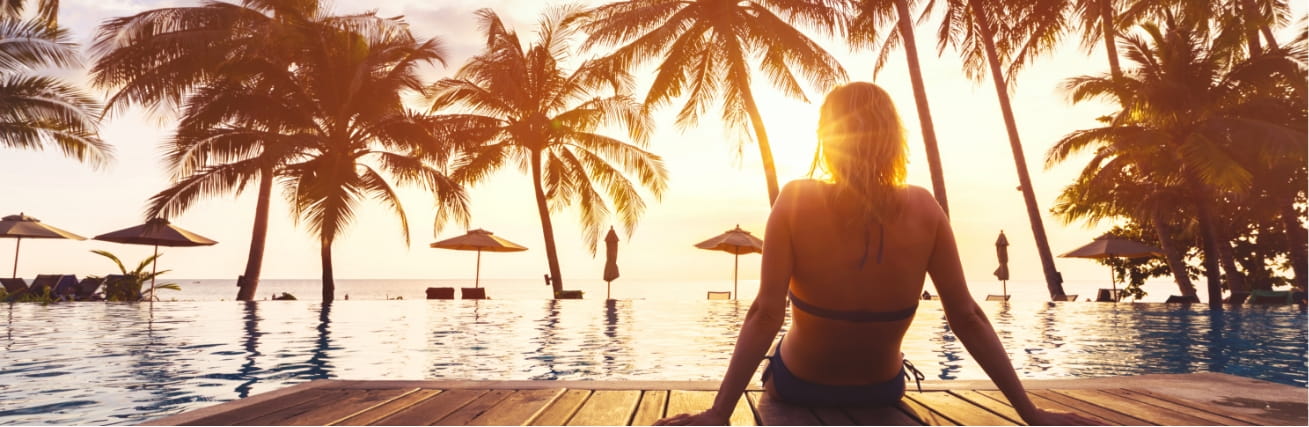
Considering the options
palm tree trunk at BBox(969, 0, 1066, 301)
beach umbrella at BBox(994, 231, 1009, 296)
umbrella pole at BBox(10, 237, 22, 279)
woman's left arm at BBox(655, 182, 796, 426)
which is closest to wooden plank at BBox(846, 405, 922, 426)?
woman's left arm at BBox(655, 182, 796, 426)

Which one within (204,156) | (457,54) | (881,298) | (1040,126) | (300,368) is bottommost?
(300,368)

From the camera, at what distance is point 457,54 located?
A: 2234 cm

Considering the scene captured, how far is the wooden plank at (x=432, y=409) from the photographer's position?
2.81 meters

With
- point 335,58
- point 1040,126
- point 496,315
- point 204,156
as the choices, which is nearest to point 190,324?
point 496,315

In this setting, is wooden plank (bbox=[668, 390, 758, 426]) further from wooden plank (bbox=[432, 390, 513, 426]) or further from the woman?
wooden plank (bbox=[432, 390, 513, 426])

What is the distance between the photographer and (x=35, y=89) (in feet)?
57.6

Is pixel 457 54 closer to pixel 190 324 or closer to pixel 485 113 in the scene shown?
pixel 485 113

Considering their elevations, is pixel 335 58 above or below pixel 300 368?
above

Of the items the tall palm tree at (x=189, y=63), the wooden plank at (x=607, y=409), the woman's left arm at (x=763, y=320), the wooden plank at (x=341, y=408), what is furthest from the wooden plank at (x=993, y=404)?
the tall palm tree at (x=189, y=63)

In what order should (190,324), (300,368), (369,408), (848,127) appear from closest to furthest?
1. (848,127)
2. (369,408)
3. (300,368)
4. (190,324)

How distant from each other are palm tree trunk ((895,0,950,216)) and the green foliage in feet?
60.8

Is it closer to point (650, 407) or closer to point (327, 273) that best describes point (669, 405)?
point (650, 407)

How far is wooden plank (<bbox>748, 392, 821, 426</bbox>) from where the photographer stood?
106 inches

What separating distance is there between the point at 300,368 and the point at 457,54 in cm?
1647
